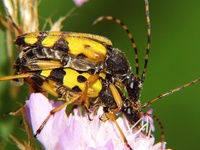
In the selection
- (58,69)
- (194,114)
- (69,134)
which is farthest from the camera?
(194,114)

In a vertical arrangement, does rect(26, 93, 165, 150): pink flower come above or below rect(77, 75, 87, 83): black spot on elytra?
below

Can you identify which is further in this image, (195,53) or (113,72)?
(195,53)

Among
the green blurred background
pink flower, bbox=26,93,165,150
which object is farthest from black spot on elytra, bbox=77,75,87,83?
the green blurred background

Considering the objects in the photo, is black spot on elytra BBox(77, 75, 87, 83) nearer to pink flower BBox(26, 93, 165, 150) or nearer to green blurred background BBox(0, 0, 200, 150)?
pink flower BBox(26, 93, 165, 150)

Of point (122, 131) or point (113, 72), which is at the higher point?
point (113, 72)

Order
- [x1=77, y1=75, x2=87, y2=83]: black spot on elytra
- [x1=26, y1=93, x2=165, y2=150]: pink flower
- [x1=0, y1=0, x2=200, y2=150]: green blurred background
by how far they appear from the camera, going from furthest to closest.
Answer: [x1=0, y1=0, x2=200, y2=150]: green blurred background < [x1=77, y1=75, x2=87, y2=83]: black spot on elytra < [x1=26, y1=93, x2=165, y2=150]: pink flower

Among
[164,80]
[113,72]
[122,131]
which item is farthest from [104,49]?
[164,80]

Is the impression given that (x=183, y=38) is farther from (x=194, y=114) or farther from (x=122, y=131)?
(x=122, y=131)
